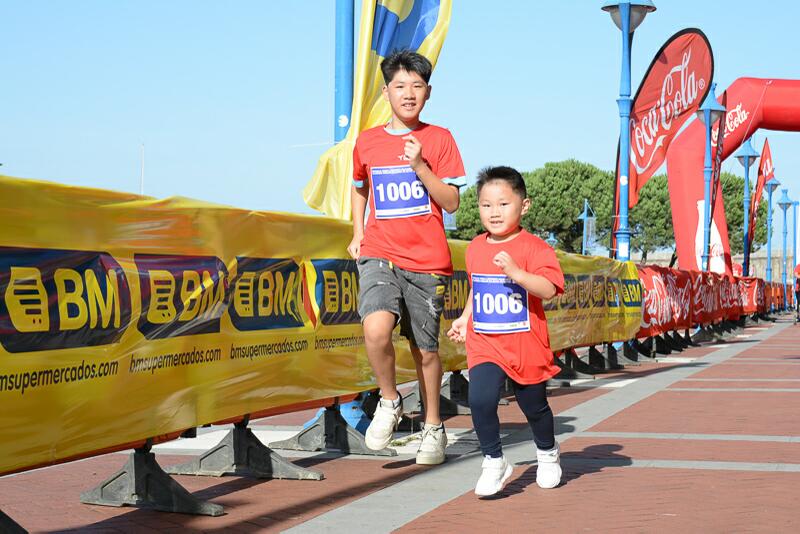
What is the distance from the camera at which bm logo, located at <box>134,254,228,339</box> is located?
5094mm

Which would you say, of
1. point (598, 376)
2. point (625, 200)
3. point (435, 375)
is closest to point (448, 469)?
point (435, 375)

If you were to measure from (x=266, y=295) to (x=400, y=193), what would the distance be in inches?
36.5

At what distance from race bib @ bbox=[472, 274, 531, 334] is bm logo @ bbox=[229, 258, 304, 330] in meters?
1.23

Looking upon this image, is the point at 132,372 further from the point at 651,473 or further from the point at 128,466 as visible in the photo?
the point at 651,473

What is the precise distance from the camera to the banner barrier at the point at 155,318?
14.1 ft

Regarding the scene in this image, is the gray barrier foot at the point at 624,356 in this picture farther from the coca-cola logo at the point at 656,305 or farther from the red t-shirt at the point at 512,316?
the red t-shirt at the point at 512,316

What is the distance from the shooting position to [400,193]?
620 cm

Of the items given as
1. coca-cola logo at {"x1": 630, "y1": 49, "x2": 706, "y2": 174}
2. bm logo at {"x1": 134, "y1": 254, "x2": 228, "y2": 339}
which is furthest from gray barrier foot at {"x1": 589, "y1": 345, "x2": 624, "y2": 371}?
bm logo at {"x1": 134, "y1": 254, "x2": 228, "y2": 339}

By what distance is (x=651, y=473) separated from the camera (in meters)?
6.42

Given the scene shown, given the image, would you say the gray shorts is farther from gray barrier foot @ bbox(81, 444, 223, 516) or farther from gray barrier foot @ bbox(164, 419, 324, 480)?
gray barrier foot @ bbox(81, 444, 223, 516)

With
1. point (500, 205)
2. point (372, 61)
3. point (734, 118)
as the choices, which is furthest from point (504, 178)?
point (734, 118)

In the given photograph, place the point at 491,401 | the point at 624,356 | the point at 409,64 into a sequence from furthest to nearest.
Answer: the point at 624,356 → the point at 409,64 → the point at 491,401

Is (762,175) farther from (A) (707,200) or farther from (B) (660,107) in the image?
(B) (660,107)

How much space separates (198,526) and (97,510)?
2.06ft
